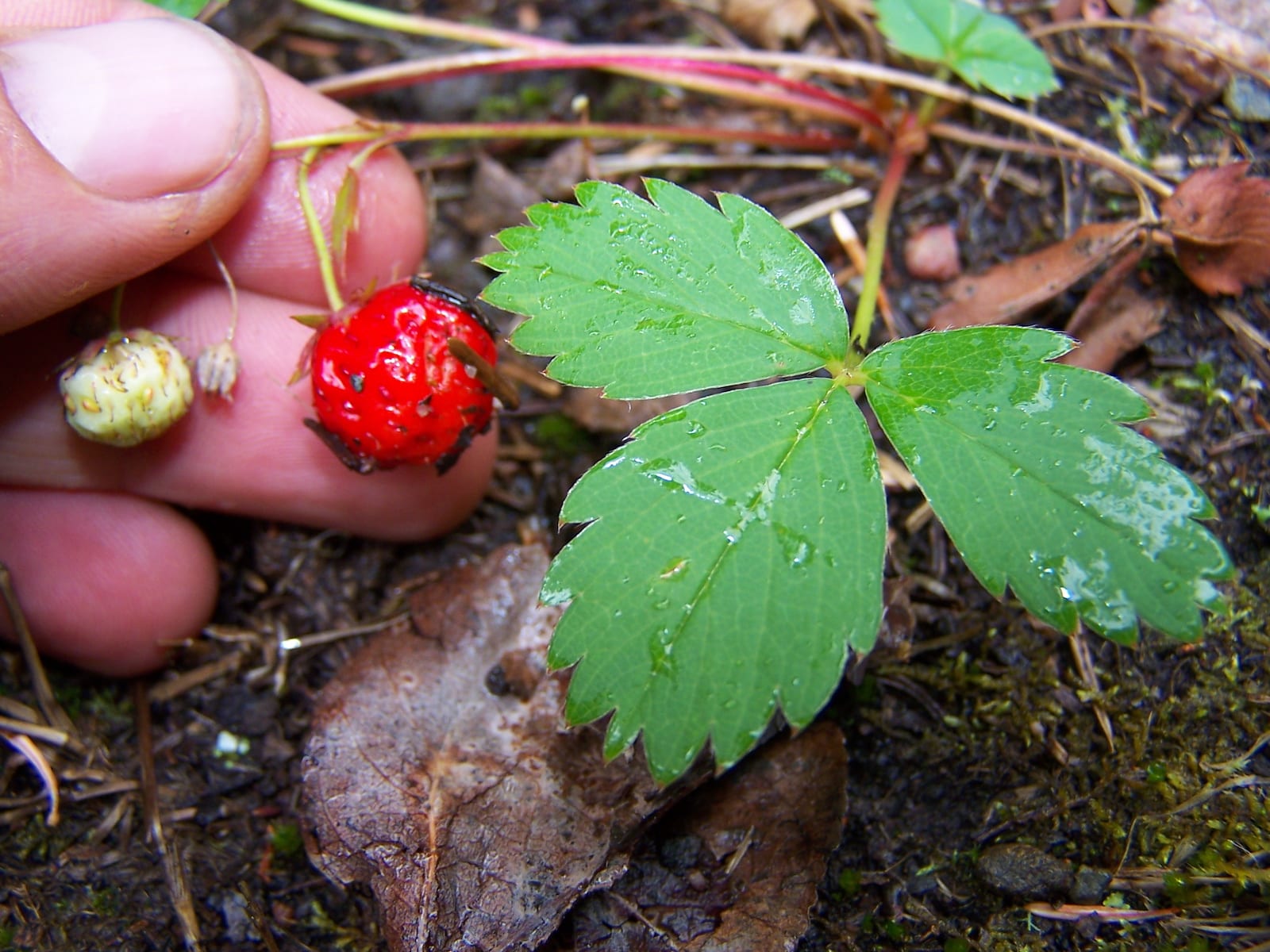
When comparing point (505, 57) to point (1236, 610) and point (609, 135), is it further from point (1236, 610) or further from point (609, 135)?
point (1236, 610)

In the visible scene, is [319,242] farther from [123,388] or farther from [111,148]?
[123,388]

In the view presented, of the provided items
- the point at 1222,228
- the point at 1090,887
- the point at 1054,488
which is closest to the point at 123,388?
the point at 1054,488

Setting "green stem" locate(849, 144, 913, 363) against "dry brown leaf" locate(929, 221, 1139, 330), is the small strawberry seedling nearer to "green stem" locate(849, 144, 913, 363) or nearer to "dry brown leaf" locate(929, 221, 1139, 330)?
"green stem" locate(849, 144, 913, 363)

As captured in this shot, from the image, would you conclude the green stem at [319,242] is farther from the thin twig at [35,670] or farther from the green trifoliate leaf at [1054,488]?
the green trifoliate leaf at [1054,488]

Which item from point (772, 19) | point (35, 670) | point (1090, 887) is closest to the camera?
point (1090, 887)

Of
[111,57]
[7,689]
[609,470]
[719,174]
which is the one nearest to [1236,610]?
[609,470]

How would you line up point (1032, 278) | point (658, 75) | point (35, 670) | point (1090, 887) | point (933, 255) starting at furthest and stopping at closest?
point (658, 75) < point (933, 255) < point (1032, 278) < point (35, 670) < point (1090, 887)

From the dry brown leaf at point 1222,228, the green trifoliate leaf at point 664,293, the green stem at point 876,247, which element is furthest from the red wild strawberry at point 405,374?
the dry brown leaf at point 1222,228
